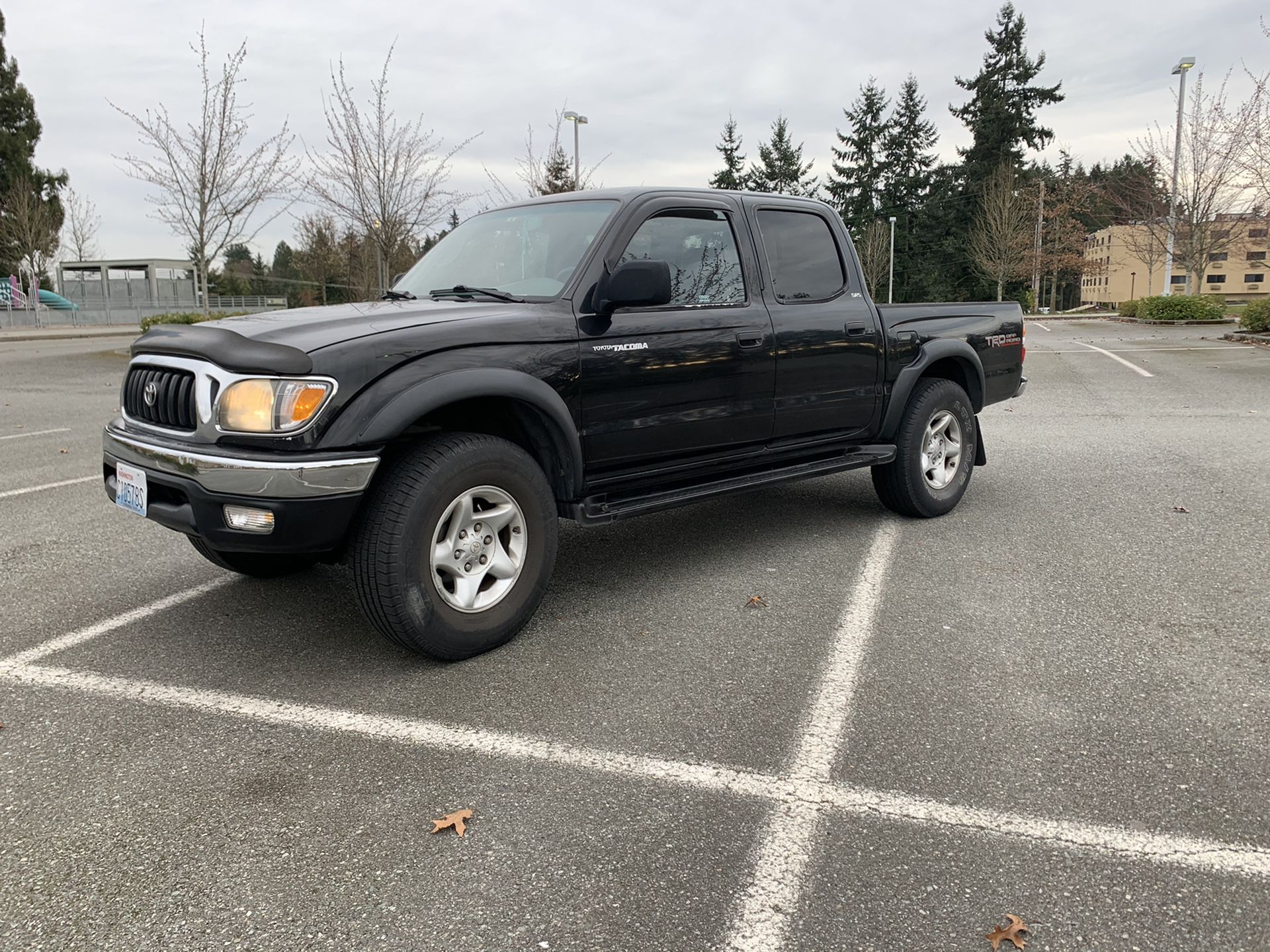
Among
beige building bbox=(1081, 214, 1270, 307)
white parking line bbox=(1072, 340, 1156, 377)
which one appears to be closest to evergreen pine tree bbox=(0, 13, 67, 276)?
white parking line bbox=(1072, 340, 1156, 377)

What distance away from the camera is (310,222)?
53.5m

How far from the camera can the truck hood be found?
3.37 metres

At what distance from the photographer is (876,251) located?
58.3 m

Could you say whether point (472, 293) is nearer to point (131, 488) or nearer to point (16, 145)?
point (131, 488)

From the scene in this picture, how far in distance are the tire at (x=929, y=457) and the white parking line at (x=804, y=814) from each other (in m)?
1.37

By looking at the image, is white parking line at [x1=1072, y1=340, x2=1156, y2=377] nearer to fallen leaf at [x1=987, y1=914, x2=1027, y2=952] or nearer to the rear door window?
the rear door window

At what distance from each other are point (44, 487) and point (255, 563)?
11.6 ft

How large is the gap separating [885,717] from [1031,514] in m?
3.34

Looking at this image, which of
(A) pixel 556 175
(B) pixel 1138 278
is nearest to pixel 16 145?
(A) pixel 556 175

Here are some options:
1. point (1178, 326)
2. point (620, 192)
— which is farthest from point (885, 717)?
point (1178, 326)

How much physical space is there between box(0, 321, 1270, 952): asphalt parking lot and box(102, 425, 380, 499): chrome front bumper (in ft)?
2.53

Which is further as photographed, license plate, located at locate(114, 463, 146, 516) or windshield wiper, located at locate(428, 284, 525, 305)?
windshield wiper, located at locate(428, 284, 525, 305)

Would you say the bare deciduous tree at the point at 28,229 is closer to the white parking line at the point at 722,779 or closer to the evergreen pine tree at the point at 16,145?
the evergreen pine tree at the point at 16,145

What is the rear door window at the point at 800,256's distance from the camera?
4.98 m
